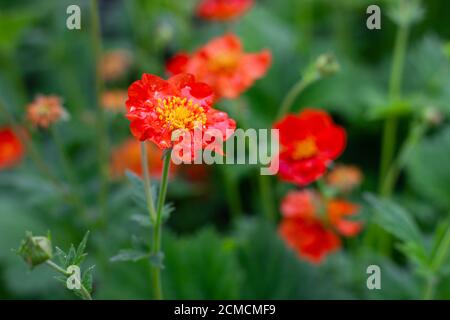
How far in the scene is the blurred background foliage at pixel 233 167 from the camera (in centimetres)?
116

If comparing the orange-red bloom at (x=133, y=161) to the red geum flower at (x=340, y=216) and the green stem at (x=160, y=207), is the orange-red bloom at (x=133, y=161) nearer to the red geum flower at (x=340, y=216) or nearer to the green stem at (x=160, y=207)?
the red geum flower at (x=340, y=216)

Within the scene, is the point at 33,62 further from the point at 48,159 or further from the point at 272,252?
the point at 272,252

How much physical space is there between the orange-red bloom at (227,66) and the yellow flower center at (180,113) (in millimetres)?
283

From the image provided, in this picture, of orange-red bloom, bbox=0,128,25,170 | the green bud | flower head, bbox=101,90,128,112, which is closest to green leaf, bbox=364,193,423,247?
the green bud

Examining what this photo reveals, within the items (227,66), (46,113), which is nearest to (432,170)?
(227,66)

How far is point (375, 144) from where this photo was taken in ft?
5.58

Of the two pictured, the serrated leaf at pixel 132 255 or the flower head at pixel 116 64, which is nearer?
the serrated leaf at pixel 132 255

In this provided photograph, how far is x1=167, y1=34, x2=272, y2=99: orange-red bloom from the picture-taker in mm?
1123

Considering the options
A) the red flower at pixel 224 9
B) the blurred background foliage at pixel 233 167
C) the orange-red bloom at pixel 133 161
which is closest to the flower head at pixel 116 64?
the blurred background foliage at pixel 233 167

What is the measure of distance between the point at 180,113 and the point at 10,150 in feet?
3.38

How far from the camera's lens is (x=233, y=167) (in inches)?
57.4

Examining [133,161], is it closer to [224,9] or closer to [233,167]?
[233,167]

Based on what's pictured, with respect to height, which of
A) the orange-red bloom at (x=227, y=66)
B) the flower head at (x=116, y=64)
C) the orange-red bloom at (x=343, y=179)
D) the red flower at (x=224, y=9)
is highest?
the flower head at (x=116, y=64)

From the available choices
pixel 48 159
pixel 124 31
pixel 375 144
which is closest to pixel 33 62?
pixel 124 31
